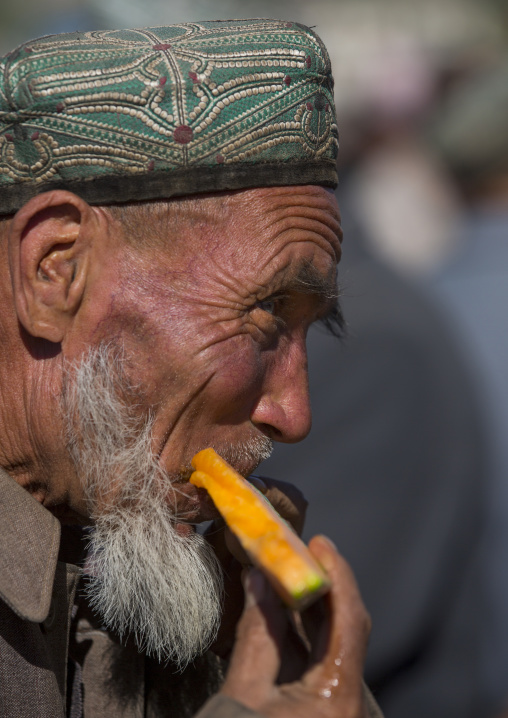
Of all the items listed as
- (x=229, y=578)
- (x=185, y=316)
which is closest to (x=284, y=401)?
(x=185, y=316)

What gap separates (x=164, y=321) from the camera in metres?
2.23

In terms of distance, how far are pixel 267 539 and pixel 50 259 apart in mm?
933

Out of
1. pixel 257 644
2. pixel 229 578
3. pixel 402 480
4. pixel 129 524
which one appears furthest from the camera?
pixel 402 480

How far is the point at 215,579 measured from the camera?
2.48 m

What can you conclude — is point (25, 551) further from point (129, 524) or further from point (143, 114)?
point (143, 114)

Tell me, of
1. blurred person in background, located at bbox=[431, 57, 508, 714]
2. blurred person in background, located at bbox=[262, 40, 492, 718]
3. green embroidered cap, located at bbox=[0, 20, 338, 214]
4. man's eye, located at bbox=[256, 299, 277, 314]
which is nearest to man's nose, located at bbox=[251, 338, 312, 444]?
man's eye, located at bbox=[256, 299, 277, 314]

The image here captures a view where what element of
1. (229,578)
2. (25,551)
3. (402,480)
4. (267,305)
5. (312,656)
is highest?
(267,305)

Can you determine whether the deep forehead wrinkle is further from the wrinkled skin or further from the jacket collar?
the jacket collar

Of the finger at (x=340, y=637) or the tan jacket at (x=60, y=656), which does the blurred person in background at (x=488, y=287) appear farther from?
the finger at (x=340, y=637)

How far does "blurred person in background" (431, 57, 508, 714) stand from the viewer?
3.77 m

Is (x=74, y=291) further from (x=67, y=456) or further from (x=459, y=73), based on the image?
(x=459, y=73)

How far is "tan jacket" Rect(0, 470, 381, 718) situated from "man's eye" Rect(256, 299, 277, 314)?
0.78 m

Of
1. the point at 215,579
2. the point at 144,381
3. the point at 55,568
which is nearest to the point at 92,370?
the point at 144,381

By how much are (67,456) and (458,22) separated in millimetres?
8117
